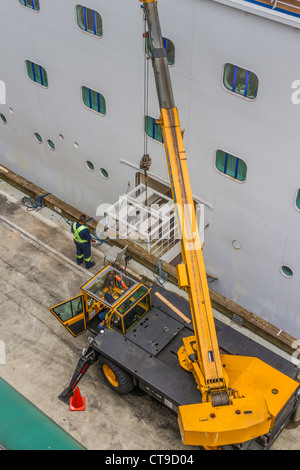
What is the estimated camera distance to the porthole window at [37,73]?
1512 cm

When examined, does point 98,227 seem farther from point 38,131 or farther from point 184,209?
point 184,209

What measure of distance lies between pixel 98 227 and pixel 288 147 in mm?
6832

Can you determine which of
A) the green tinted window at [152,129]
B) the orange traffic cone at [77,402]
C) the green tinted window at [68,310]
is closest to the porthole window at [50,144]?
the green tinted window at [152,129]

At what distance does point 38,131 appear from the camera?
16.6 meters

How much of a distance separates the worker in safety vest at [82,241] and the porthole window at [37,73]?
3.65 meters

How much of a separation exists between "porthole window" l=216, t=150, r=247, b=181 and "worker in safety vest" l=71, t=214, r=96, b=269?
12.8 ft

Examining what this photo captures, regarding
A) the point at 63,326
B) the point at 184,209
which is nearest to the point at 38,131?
the point at 63,326

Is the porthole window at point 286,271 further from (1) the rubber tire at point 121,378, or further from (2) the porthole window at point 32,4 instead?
(2) the porthole window at point 32,4

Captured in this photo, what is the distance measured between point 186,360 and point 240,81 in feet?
18.0

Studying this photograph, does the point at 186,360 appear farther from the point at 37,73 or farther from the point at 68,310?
the point at 37,73

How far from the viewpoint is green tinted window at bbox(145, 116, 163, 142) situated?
44.1 feet

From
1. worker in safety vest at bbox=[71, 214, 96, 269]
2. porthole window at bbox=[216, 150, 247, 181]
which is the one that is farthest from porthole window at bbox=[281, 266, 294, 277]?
worker in safety vest at bbox=[71, 214, 96, 269]

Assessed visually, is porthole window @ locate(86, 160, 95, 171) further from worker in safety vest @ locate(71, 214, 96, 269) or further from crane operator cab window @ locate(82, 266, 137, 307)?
crane operator cab window @ locate(82, 266, 137, 307)

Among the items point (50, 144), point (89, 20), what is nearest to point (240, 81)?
point (89, 20)
